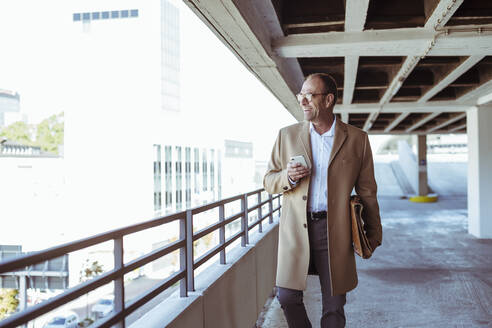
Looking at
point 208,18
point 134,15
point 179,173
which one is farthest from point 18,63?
point 208,18

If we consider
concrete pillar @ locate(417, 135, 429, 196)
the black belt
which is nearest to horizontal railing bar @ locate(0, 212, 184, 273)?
the black belt

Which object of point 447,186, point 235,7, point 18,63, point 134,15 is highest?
point 134,15

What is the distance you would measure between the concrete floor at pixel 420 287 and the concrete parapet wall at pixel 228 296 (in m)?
0.47

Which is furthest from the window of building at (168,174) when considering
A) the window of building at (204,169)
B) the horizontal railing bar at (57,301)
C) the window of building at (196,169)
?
the horizontal railing bar at (57,301)

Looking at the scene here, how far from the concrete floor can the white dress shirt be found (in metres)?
2.30

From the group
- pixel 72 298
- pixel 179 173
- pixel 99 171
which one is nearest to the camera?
pixel 72 298

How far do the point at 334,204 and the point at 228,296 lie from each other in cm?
142

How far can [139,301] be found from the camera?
1.96 meters

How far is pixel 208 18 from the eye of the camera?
3.49 metres

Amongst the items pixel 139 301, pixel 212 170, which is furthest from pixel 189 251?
pixel 212 170

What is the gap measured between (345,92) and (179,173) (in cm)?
6278

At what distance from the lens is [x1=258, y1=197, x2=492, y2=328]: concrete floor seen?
429cm

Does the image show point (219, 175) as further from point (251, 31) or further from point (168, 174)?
point (251, 31)

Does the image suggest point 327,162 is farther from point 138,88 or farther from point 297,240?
point 138,88
